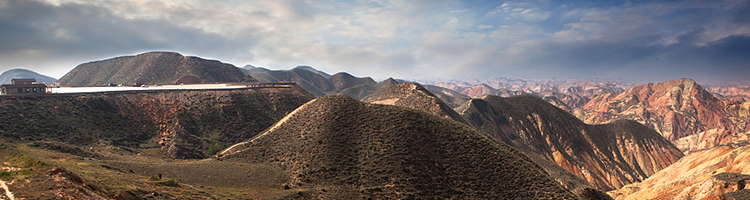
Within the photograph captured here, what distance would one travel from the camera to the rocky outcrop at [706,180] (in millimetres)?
35969

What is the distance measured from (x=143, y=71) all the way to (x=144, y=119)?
7268 centimetres

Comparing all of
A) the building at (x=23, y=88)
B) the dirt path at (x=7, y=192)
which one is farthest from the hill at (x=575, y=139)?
the building at (x=23, y=88)

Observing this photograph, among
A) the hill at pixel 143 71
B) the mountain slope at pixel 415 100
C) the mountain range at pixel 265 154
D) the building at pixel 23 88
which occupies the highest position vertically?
the hill at pixel 143 71

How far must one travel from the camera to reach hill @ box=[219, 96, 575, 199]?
3066 cm

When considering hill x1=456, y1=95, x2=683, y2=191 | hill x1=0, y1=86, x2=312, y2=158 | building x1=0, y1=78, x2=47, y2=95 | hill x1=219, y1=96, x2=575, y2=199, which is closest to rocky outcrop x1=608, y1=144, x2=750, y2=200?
hill x1=219, y1=96, x2=575, y2=199

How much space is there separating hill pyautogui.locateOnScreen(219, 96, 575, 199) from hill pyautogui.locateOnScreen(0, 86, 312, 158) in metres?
14.3

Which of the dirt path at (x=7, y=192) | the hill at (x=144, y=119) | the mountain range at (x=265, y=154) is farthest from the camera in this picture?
the hill at (x=144, y=119)

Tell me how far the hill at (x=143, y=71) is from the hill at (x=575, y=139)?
4362 inches

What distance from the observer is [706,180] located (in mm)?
39719

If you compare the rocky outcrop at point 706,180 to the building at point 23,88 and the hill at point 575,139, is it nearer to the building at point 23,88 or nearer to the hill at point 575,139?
the hill at point 575,139

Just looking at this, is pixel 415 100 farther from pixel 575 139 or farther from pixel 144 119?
pixel 575 139

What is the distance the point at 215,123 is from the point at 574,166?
103 metres

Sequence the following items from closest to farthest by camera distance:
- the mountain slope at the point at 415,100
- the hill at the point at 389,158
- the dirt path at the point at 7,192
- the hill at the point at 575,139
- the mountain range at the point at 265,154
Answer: the dirt path at the point at 7,192 < the mountain range at the point at 265,154 < the hill at the point at 389,158 < the mountain slope at the point at 415,100 < the hill at the point at 575,139

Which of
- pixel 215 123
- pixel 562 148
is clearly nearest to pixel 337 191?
pixel 215 123
